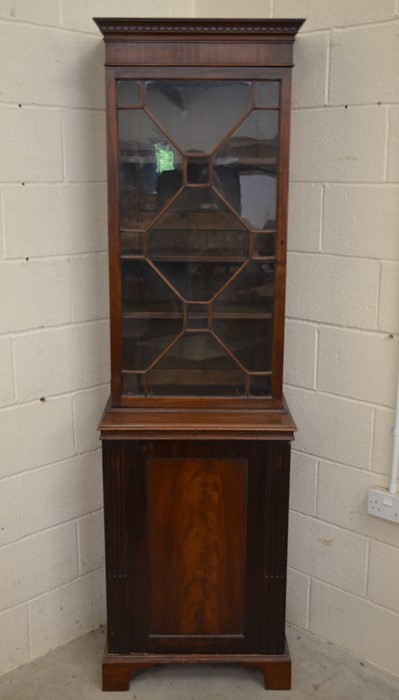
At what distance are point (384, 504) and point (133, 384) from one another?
2.61 feet

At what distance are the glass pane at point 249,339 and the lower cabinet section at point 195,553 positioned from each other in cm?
22

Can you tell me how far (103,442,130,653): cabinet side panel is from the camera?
2021 millimetres

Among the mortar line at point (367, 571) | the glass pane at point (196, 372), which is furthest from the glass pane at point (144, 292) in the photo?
the mortar line at point (367, 571)

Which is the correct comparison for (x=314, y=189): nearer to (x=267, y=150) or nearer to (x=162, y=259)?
(x=267, y=150)

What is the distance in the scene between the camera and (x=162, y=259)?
6.48ft

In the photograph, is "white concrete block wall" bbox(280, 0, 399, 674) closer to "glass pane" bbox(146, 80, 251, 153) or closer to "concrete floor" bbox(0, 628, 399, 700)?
"concrete floor" bbox(0, 628, 399, 700)

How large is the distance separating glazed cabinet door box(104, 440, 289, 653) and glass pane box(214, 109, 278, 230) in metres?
0.62

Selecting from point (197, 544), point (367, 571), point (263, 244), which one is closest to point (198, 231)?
point (263, 244)

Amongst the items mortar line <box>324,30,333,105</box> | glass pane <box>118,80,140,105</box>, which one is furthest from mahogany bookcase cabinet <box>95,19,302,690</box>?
mortar line <box>324,30,333,105</box>

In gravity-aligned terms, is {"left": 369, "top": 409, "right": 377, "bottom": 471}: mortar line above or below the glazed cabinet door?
above

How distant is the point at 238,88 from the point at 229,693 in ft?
5.44

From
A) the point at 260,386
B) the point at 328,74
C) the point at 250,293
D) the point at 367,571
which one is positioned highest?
the point at 328,74

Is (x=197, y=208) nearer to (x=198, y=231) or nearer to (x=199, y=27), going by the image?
(x=198, y=231)

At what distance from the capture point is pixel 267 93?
1.89 meters
